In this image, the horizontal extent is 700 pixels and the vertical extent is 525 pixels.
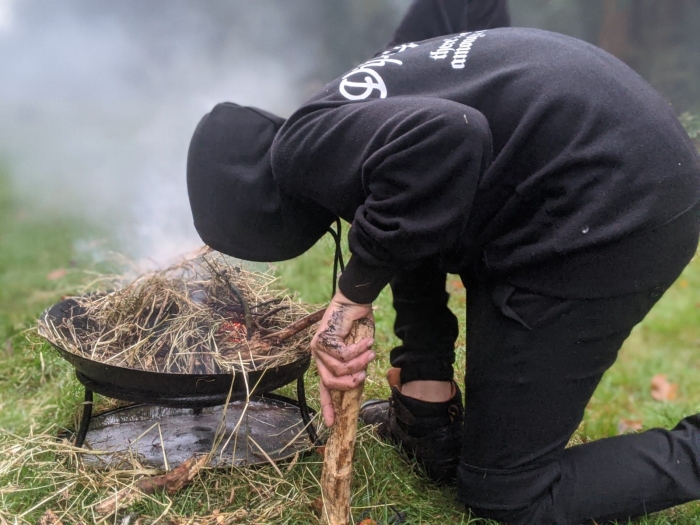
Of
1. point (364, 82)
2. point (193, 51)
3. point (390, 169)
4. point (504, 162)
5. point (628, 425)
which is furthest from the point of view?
point (193, 51)

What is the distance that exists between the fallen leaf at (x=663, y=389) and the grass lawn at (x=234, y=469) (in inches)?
1.4

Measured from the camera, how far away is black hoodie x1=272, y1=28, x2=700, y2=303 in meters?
1.49

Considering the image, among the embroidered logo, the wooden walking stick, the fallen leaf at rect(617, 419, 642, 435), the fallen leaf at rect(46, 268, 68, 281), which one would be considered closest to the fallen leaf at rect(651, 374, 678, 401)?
the fallen leaf at rect(617, 419, 642, 435)

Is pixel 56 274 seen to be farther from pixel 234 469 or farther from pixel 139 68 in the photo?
pixel 234 469

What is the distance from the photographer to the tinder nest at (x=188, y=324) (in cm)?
209

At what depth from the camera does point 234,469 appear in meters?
2.27

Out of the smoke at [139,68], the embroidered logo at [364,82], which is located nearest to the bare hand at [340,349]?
the embroidered logo at [364,82]

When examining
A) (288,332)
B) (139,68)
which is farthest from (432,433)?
(139,68)

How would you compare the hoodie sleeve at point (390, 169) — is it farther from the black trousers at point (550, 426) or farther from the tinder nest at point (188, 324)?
the tinder nest at point (188, 324)

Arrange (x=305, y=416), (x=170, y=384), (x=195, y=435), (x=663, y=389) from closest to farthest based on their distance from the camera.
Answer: (x=170, y=384) → (x=305, y=416) → (x=195, y=435) → (x=663, y=389)

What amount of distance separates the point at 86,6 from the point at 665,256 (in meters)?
4.06

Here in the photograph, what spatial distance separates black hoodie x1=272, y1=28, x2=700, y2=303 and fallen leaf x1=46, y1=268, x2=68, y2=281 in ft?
11.2

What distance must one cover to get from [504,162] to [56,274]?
3.89 m

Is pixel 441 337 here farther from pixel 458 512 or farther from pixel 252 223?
pixel 252 223
